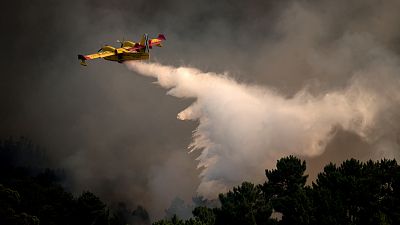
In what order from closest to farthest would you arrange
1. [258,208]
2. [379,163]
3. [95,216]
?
[258,208], [379,163], [95,216]

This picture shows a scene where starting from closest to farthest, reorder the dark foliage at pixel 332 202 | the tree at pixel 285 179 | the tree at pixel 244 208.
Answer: the dark foliage at pixel 332 202, the tree at pixel 244 208, the tree at pixel 285 179

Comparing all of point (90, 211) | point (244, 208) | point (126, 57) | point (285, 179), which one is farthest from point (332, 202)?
point (90, 211)

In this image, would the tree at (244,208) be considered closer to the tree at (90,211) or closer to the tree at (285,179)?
the tree at (285,179)

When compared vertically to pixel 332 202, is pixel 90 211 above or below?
above

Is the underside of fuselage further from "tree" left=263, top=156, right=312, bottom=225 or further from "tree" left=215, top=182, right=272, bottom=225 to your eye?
"tree" left=263, top=156, right=312, bottom=225

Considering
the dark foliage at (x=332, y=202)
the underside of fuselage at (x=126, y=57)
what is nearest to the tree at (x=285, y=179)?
the dark foliage at (x=332, y=202)

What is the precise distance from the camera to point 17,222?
47.0 meters

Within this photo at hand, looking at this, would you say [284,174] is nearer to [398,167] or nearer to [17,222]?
[398,167]

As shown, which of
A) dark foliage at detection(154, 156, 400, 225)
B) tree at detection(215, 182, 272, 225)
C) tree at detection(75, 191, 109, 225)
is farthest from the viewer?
tree at detection(75, 191, 109, 225)

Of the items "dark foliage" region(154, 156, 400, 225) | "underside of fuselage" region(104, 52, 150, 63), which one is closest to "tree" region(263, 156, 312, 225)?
"dark foliage" region(154, 156, 400, 225)

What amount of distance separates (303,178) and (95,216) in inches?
1915

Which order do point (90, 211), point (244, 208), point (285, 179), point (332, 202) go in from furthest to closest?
1. point (90, 211)
2. point (285, 179)
3. point (244, 208)
4. point (332, 202)

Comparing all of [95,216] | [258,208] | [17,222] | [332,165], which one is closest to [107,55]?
[17,222]

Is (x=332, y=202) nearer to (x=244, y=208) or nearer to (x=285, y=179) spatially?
(x=244, y=208)
